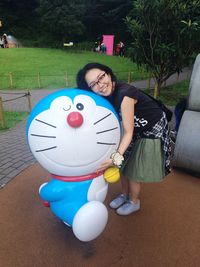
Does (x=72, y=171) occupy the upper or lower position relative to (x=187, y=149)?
upper

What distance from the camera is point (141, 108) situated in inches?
109

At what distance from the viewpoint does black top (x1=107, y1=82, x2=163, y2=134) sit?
259 cm

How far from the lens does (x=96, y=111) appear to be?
2.41 metres

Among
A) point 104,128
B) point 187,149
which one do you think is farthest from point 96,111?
point 187,149

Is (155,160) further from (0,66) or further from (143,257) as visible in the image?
(0,66)

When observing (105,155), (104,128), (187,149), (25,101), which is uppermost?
(104,128)

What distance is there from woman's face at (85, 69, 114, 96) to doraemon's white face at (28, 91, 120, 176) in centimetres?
19

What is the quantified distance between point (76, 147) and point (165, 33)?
350 inches

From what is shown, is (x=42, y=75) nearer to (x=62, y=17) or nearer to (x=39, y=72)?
(x=39, y=72)

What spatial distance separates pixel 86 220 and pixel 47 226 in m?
0.96

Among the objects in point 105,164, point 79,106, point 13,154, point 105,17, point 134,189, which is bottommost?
point 13,154

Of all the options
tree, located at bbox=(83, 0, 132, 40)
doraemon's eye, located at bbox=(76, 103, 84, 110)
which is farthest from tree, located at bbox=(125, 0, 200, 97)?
tree, located at bbox=(83, 0, 132, 40)

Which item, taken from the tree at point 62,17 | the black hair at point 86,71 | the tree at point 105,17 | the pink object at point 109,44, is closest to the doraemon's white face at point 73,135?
the black hair at point 86,71

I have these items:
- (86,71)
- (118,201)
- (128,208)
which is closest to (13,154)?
(118,201)
